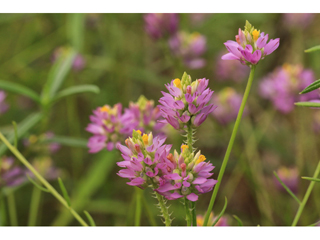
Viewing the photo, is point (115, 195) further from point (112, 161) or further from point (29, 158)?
point (29, 158)

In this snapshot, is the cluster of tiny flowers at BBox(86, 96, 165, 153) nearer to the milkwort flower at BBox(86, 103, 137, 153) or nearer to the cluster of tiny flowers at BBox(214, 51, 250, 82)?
the milkwort flower at BBox(86, 103, 137, 153)

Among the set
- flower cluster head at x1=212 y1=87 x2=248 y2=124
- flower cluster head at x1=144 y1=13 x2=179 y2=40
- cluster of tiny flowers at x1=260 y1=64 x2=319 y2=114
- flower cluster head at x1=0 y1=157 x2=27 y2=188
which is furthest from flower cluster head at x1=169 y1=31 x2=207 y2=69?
flower cluster head at x1=0 y1=157 x2=27 y2=188

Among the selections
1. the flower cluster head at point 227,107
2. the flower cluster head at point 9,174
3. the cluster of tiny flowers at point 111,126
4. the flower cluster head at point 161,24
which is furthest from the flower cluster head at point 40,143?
the flower cluster head at point 227,107

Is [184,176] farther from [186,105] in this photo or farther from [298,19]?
[298,19]

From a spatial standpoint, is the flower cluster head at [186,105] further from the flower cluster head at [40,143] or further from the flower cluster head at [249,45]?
the flower cluster head at [40,143]

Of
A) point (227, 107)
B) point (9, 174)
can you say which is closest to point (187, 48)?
point (227, 107)

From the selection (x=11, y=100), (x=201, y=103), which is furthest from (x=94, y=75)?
(x=201, y=103)
